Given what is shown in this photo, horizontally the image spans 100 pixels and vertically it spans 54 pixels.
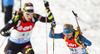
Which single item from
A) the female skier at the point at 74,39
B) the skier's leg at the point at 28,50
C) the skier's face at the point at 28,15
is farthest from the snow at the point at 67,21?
the skier's face at the point at 28,15

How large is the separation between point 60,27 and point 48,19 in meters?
5.16

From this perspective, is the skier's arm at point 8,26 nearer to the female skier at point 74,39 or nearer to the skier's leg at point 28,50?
the skier's leg at point 28,50

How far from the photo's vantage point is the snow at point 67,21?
850 centimetres

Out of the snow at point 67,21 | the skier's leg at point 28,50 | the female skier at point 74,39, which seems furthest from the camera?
the snow at point 67,21

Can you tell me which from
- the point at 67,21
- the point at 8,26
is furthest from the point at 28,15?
the point at 67,21

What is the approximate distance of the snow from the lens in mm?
8498

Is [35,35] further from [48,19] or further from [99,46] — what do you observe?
[48,19]

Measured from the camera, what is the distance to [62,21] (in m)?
12.3

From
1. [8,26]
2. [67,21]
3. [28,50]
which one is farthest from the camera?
[67,21]

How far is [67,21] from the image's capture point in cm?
1228

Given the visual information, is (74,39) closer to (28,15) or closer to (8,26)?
(28,15)

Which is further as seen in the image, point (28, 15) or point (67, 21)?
point (67, 21)

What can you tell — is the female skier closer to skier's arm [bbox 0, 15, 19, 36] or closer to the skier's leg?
the skier's leg

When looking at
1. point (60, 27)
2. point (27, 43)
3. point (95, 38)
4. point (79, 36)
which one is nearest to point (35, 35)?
point (60, 27)
